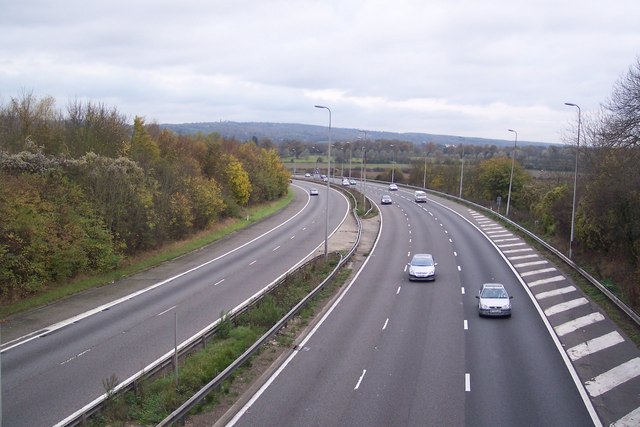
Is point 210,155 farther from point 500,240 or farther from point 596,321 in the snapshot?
point 596,321

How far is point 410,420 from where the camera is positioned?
1445cm

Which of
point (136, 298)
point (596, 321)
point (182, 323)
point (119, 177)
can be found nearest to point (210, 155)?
point (119, 177)

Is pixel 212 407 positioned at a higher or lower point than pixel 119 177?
lower

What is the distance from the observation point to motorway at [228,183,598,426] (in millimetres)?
14883

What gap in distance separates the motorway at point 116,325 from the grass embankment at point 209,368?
149 centimetres

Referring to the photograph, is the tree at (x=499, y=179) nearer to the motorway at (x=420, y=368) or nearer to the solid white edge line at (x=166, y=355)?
the solid white edge line at (x=166, y=355)

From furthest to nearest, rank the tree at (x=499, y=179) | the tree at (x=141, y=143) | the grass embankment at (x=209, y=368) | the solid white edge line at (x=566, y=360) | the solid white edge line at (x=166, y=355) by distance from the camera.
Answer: the tree at (x=499, y=179) < the tree at (x=141, y=143) < the solid white edge line at (x=566, y=360) < the grass embankment at (x=209, y=368) < the solid white edge line at (x=166, y=355)

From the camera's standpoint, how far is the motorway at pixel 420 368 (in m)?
14.9

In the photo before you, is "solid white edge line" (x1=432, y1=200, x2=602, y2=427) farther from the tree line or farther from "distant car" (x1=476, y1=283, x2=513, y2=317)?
the tree line

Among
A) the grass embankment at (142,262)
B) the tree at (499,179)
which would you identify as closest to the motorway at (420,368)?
the grass embankment at (142,262)

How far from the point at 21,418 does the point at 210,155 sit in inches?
2142

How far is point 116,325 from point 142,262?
14370mm

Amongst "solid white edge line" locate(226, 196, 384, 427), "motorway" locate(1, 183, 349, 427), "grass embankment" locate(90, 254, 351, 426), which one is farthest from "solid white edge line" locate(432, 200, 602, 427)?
"motorway" locate(1, 183, 349, 427)

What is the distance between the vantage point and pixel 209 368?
17141 mm
